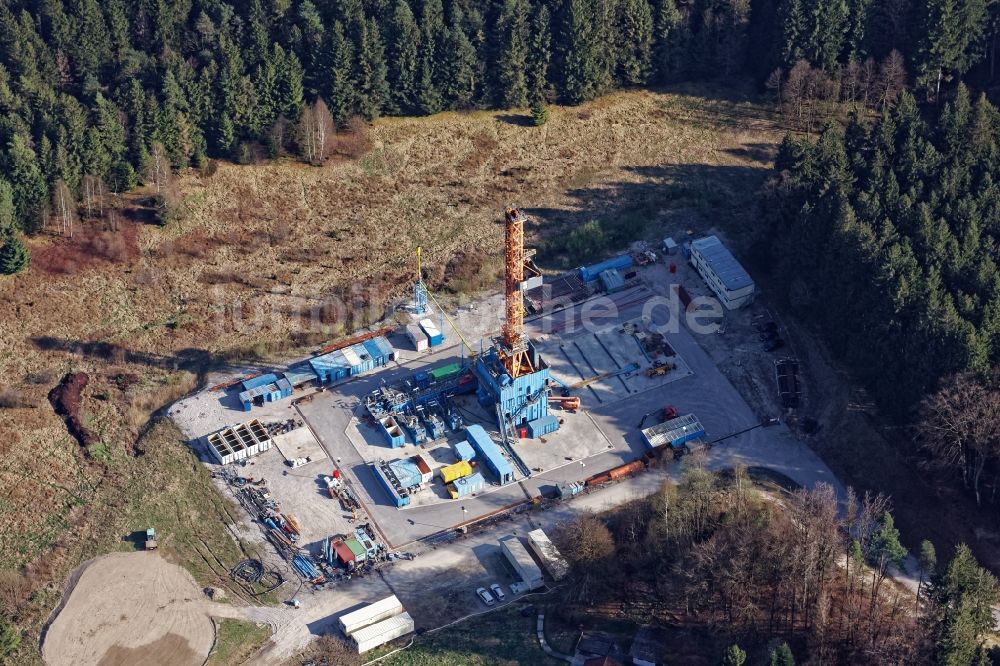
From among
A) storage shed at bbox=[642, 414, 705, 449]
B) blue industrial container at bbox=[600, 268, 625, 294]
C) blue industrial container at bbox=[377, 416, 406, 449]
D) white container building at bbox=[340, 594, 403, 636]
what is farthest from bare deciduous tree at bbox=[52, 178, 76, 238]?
storage shed at bbox=[642, 414, 705, 449]

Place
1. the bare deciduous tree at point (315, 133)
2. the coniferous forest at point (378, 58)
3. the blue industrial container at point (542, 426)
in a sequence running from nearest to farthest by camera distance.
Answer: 1. the blue industrial container at point (542, 426)
2. the coniferous forest at point (378, 58)
3. the bare deciduous tree at point (315, 133)

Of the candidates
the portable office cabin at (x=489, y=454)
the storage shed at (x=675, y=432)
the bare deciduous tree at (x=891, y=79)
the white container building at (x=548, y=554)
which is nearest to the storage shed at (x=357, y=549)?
the white container building at (x=548, y=554)

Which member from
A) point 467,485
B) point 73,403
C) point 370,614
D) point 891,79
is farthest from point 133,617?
point 891,79

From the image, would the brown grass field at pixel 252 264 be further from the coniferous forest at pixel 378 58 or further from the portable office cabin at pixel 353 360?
the portable office cabin at pixel 353 360

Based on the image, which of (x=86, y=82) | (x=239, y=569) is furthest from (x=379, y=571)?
(x=86, y=82)

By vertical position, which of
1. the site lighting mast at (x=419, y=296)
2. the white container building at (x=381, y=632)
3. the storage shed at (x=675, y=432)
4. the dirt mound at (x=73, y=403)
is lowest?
the white container building at (x=381, y=632)

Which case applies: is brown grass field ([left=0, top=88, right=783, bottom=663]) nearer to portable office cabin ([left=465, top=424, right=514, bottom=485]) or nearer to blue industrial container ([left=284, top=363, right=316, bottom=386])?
blue industrial container ([left=284, top=363, right=316, bottom=386])

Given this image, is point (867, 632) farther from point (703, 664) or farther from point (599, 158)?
point (599, 158)
